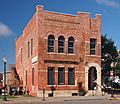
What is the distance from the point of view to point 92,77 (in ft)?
149

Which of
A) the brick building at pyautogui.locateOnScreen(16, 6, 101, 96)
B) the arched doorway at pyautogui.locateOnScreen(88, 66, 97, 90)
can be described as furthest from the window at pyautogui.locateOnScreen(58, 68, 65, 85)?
the arched doorway at pyautogui.locateOnScreen(88, 66, 97, 90)

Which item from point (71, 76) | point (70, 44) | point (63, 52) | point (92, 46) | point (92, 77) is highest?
point (70, 44)

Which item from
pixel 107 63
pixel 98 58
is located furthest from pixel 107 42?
pixel 98 58

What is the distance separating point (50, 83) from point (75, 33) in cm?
724

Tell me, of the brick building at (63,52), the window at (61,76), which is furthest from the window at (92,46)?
the window at (61,76)

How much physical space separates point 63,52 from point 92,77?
6.48 m

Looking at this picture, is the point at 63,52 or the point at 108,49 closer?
the point at 63,52

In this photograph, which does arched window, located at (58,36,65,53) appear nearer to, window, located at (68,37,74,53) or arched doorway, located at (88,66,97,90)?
window, located at (68,37,74,53)

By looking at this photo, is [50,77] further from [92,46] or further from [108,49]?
[108,49]

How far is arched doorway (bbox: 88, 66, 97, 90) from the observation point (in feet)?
145

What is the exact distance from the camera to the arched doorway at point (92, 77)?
145ft

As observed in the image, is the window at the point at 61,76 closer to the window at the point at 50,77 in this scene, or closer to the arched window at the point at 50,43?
the window at the point at 50,77

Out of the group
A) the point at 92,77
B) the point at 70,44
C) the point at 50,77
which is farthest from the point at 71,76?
the point at 92,77

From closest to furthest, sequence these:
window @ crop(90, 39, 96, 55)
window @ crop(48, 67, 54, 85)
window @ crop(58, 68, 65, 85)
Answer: window @ crop(48, 67, 54, 85) → window @ crop(58, 68, 65, 85) → window @ crop(90, 39, 96, 55)
